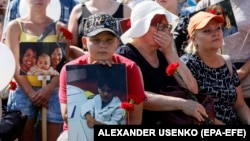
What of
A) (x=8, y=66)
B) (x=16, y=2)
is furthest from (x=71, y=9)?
(x=8, y=66)

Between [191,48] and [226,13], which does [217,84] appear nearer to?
[191,48]

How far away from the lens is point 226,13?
498 cm

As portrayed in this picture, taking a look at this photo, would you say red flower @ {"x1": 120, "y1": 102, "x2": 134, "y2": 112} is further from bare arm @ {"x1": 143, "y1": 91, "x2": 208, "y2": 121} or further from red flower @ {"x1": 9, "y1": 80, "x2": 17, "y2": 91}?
red flower @ {"x1": 9, "y1": 80, "x2": 17, "y2": 91}

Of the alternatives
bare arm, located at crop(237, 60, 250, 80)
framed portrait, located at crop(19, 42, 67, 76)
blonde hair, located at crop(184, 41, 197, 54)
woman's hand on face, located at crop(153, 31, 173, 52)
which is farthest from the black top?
bare arm, located at crop(237, 60, 250, 80)

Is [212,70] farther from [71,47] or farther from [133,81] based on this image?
[71,47]

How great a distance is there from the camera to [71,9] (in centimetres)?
574

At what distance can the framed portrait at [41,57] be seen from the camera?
4758mm

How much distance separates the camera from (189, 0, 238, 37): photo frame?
4973 mm

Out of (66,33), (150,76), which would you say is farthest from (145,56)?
(66,33)

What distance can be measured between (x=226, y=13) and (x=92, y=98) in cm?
140

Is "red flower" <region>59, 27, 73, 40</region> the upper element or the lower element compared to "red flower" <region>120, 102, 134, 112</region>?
upper

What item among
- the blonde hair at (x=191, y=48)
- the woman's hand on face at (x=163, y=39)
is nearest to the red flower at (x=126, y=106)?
the woman's hand on face at (x=163, y=39)

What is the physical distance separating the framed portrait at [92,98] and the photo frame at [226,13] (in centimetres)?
118

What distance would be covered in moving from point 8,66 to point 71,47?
2.20ft
